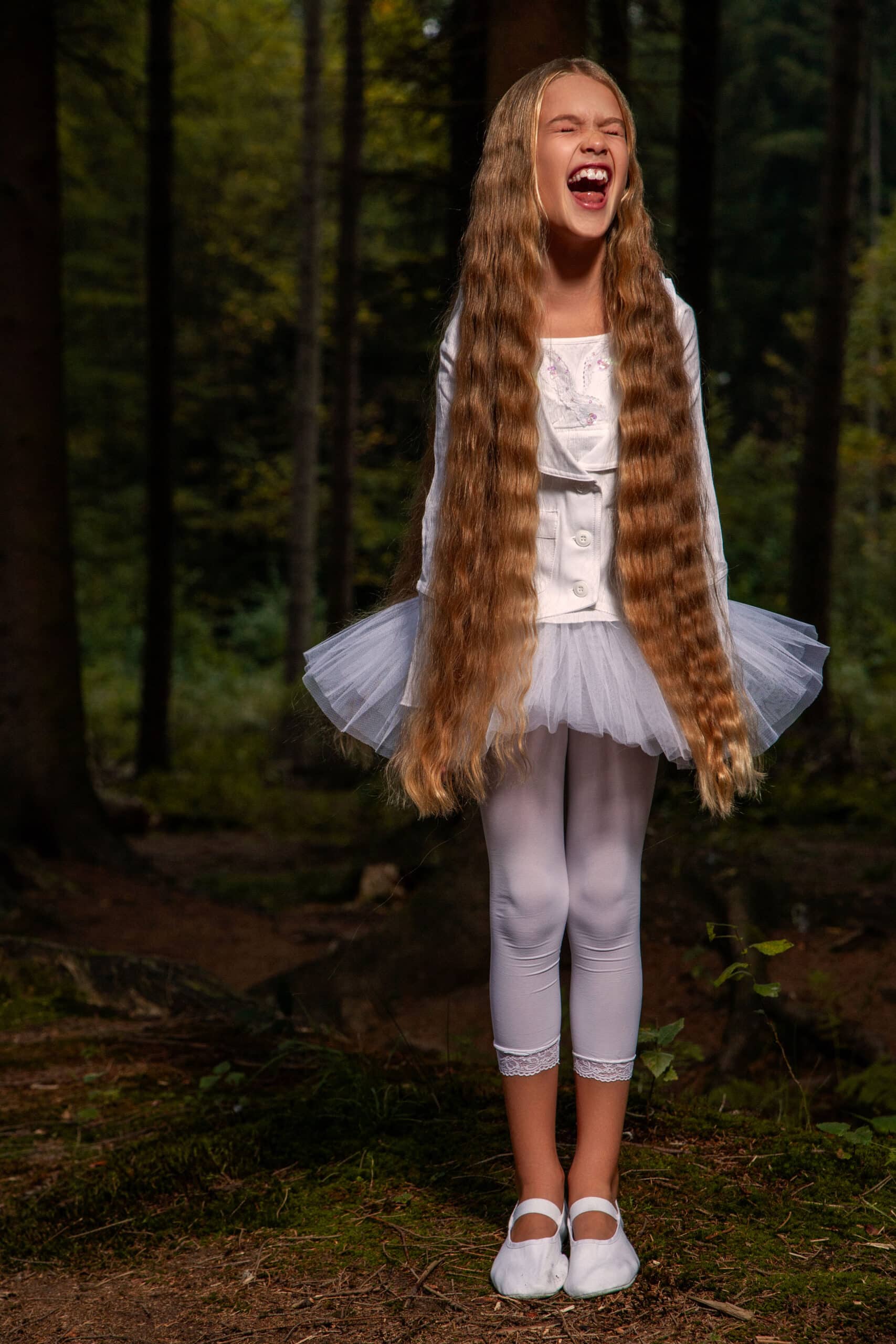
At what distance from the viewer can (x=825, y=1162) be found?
2924 millimetres

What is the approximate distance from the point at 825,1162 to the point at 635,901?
91 centimetres

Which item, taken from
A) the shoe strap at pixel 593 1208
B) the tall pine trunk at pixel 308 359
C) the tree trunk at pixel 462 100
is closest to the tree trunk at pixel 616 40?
the tree trunk at pixel 462 100

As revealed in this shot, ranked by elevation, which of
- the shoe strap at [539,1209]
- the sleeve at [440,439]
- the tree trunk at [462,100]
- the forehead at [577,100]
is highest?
the tree trunk at [462,100]

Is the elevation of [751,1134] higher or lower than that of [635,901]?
lower

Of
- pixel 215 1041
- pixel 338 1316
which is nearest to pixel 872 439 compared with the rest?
pixel 215 1041

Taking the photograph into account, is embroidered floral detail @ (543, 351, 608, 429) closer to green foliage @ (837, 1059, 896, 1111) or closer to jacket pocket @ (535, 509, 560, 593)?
jacket pocket @ (535, 509, 560, 593)

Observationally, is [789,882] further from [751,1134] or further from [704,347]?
[751,1134]

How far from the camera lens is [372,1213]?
2.81 meters

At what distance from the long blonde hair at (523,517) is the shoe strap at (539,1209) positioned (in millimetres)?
771

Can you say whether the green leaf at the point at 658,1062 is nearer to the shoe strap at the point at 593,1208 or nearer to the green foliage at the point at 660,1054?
the green foliage at the point at 660,1054

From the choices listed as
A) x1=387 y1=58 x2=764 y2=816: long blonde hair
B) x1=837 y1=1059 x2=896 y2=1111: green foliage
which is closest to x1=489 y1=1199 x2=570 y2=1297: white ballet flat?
x1=387 y1=58 x2=764 y2=816: long blonde hair

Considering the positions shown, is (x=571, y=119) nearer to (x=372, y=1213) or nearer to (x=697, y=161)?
(x=372, y=1213)

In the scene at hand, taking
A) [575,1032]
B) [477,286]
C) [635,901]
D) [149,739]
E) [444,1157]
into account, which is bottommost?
[149,739]

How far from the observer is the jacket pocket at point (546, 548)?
2.50m
